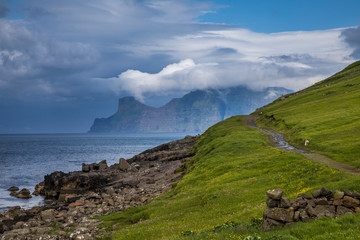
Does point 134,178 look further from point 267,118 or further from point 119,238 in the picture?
point 267,118

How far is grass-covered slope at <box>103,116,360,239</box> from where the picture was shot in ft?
56.1

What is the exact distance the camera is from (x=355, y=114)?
A: 69.6 metres

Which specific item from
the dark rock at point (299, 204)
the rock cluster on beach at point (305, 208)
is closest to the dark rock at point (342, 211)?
the rock cluster on beach at point (305, 208)

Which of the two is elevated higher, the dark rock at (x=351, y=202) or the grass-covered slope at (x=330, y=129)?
the grass-covered slope at (x=330, y=129)

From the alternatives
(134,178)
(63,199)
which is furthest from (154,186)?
(63,199)

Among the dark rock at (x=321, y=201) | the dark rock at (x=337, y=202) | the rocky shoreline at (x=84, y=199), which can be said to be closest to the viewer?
the dark rock at (x=337, y=202)

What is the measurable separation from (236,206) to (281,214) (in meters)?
10.5

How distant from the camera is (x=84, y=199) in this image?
56.5 metres

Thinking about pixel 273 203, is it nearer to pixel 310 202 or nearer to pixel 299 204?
pixel 299 204

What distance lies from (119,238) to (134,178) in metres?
43.3

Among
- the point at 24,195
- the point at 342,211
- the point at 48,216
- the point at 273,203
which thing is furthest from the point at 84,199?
the point at 342,211

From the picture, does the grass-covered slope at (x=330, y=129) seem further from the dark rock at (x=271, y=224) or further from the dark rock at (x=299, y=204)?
the dark rock at (x=271, y=224)

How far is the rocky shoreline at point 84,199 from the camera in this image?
116 feet

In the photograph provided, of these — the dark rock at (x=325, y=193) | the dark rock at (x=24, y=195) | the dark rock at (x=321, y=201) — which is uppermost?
the dark rock at (x=325, y=193)
